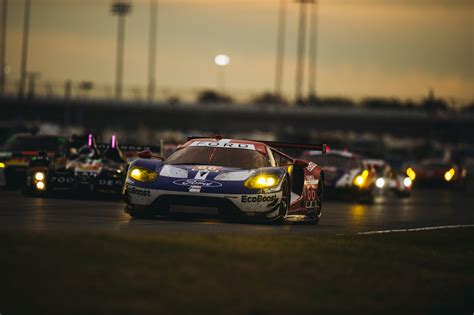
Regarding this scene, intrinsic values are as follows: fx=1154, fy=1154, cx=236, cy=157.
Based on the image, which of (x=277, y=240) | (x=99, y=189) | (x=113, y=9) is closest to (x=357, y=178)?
(x=99, y=189)

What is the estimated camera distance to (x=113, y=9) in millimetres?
113375

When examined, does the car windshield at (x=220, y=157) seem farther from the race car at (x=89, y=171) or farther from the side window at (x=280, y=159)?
the race car at (x=89, y=171)

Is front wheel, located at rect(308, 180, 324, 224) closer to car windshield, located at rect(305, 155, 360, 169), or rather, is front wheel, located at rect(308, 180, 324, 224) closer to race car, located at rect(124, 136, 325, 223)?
race car, located at rect(124, 136, 325, 223)

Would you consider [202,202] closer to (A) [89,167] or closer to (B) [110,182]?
(B) [110,182]

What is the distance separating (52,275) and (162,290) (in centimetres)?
80

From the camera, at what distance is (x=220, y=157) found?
1602cm

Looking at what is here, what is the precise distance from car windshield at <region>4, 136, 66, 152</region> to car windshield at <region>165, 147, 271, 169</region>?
9.83m

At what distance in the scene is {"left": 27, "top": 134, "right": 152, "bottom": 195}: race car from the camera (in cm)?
2097

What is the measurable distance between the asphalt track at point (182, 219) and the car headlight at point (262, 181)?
553 mm

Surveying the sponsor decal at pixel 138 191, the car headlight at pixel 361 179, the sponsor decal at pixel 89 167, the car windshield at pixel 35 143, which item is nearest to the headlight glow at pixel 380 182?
the car headlight at pixel 361 179

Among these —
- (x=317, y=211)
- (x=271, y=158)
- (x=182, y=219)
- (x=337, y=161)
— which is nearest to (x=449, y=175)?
(x=337, y=161)

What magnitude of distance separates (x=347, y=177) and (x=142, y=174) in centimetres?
1229

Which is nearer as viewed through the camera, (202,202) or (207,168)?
(202,202)

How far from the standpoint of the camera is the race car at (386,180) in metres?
29.6
